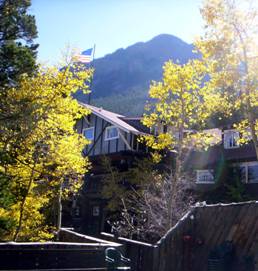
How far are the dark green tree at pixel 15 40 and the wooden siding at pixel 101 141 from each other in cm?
1244

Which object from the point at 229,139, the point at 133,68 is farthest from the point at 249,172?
the point at 133,68

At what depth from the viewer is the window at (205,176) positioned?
1126 inches

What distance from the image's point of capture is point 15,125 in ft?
51.0

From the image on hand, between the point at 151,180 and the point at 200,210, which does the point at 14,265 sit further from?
the point at 151,180

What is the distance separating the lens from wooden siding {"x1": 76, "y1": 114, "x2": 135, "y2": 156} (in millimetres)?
30375

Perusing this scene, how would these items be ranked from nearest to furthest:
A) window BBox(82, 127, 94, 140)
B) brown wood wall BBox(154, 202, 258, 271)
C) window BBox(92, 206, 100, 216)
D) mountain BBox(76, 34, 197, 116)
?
brown wood wall BBox(154, 202, 258, 271) → window BBox(92, 206, 100, 216) → window BBox(82, 127, 94, 140) → mountain BBox(76, 34, 197, 116)

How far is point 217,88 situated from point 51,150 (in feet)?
21.2

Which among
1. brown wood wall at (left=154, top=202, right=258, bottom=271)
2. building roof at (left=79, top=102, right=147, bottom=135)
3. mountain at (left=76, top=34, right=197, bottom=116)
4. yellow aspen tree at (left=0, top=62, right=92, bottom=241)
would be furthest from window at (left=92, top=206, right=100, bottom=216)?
mountain at (left=76, top=34, right=197, bottom=116)

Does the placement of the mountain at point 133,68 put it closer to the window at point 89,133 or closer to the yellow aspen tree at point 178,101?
the window at point 89,133

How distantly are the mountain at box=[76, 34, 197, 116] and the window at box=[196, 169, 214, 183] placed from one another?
4908 cm

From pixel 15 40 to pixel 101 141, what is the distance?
1438 cm

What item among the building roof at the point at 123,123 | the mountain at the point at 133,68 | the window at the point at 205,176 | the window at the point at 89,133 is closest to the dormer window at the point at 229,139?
the window at the point at 205,176

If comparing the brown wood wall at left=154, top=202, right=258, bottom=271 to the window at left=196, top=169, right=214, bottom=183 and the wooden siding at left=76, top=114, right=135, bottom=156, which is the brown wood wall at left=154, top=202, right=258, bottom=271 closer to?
the window at left=196, top=169, right=214, bottom=183

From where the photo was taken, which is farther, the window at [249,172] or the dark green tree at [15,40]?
the window at [249,172]
